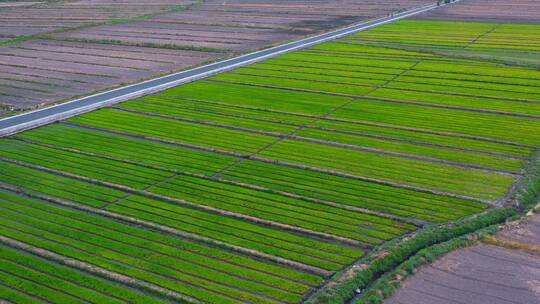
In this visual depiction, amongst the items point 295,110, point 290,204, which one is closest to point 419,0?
point 295,110

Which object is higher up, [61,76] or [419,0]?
[419,0]

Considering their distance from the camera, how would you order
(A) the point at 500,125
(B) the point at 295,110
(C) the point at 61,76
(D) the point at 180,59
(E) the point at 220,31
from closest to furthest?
(A) the point at 500,125 → (B) the point at 295,110 → (C) the point at 61,76 → (D) the point at 180,59 → (E) the point at 220,31

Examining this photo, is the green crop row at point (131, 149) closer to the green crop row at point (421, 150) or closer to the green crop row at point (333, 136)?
the green crop row at point (333, 136)

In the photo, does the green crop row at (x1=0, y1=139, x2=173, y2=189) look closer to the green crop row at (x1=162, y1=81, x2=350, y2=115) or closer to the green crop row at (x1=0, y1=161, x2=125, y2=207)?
the green crop row at (x1=0, y1=161, x2=125, y2=207)

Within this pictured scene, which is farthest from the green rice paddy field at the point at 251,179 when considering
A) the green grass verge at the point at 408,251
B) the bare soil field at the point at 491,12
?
the bare soil field at the point at 491,12

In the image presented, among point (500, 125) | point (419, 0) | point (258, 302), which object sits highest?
point (419, 0)

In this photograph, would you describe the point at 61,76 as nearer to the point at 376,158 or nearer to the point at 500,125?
the point at 376,158

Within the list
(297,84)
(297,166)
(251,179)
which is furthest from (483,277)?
(297,84)
